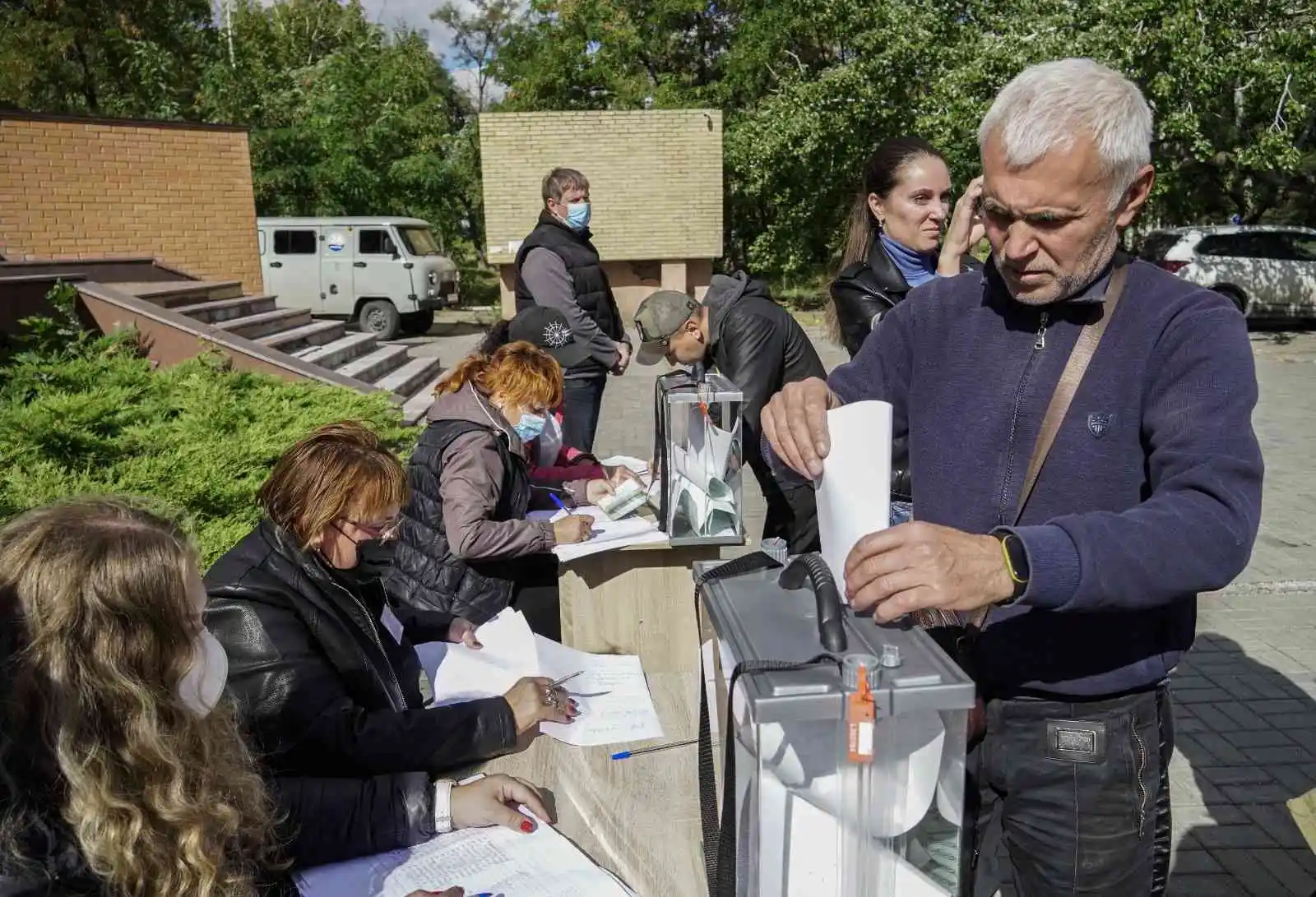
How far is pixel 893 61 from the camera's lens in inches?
691

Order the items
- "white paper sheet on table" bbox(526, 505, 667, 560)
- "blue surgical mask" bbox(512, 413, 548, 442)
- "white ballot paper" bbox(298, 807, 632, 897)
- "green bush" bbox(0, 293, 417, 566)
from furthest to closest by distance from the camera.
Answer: "green bush" bbox(0, 293, 417, 566) → "blue surgical mask" bbox(512, 413, 548, 442) → "white paper sheet on table" bbox(526, 505, 667, 560) → "white ballot paper" bbox(298, 807, 632, 897)

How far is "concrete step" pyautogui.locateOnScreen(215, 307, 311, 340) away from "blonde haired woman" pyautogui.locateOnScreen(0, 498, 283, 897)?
10156 mm

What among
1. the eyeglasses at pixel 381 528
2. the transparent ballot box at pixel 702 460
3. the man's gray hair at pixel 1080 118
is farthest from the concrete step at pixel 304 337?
the man's gray hair at pixel 1080 118

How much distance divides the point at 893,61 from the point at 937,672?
716 inches

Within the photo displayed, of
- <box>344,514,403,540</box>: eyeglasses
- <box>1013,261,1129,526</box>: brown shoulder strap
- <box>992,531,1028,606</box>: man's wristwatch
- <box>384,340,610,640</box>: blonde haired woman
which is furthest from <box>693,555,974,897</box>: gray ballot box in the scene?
<box>384,340,610,640</box>: blonde haired woman

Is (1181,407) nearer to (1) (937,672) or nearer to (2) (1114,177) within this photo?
(2) (1114,177)

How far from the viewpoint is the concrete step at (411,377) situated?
12.3 metres

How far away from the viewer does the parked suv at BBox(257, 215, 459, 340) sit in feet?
57.4

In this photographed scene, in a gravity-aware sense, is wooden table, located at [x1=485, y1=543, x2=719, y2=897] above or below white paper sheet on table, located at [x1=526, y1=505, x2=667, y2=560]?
below

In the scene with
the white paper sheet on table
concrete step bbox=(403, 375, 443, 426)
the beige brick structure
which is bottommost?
concrete step bbox=(403, 375, 443, 426)

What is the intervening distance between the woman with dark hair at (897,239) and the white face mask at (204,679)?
2247mm

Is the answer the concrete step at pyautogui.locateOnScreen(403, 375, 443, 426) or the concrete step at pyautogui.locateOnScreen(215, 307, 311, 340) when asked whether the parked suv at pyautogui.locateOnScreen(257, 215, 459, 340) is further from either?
the concrete step at pyautogui.locateOnScreen(403, 375, 443, 426)

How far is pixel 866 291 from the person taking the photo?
11.0 feet

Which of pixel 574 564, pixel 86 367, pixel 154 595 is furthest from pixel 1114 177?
pixel 86 367
